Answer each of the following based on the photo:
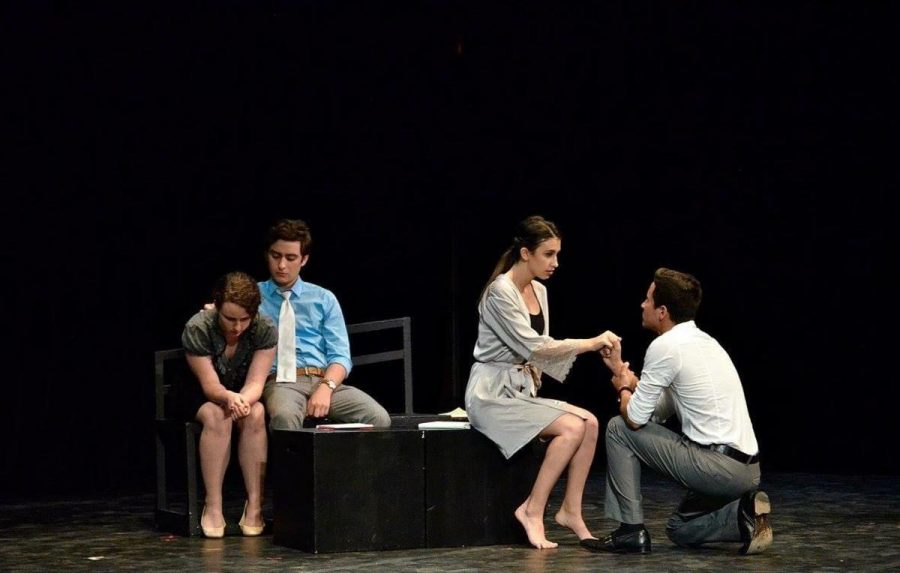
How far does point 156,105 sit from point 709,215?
2.57m

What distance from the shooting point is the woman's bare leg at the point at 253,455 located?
496 centimetres

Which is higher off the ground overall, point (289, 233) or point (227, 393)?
point (289, 233)

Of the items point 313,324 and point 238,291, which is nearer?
point 238,291

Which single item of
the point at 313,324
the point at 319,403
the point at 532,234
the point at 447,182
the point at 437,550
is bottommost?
the point at 437,550

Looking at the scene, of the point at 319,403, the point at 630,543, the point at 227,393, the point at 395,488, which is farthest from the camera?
the point at 319,403

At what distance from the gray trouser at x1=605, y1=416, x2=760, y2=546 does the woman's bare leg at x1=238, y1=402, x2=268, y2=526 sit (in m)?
1.19

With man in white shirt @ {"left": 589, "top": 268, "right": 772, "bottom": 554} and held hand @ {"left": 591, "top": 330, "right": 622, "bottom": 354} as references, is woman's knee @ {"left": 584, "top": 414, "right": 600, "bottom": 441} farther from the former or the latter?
held hand @ {"left": 591, "top": 330, "right": 622, "bottom": 354}

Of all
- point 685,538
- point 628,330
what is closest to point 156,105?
point 628,330

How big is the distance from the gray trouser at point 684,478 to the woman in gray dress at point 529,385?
165mm

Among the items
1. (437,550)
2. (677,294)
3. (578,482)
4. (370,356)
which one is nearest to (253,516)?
(437,550)

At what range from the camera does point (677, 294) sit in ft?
14.7

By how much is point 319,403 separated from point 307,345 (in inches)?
13.0

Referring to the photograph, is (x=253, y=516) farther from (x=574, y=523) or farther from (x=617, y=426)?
(x=617, y=426)

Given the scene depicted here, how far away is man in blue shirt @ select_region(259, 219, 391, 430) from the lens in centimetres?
520
